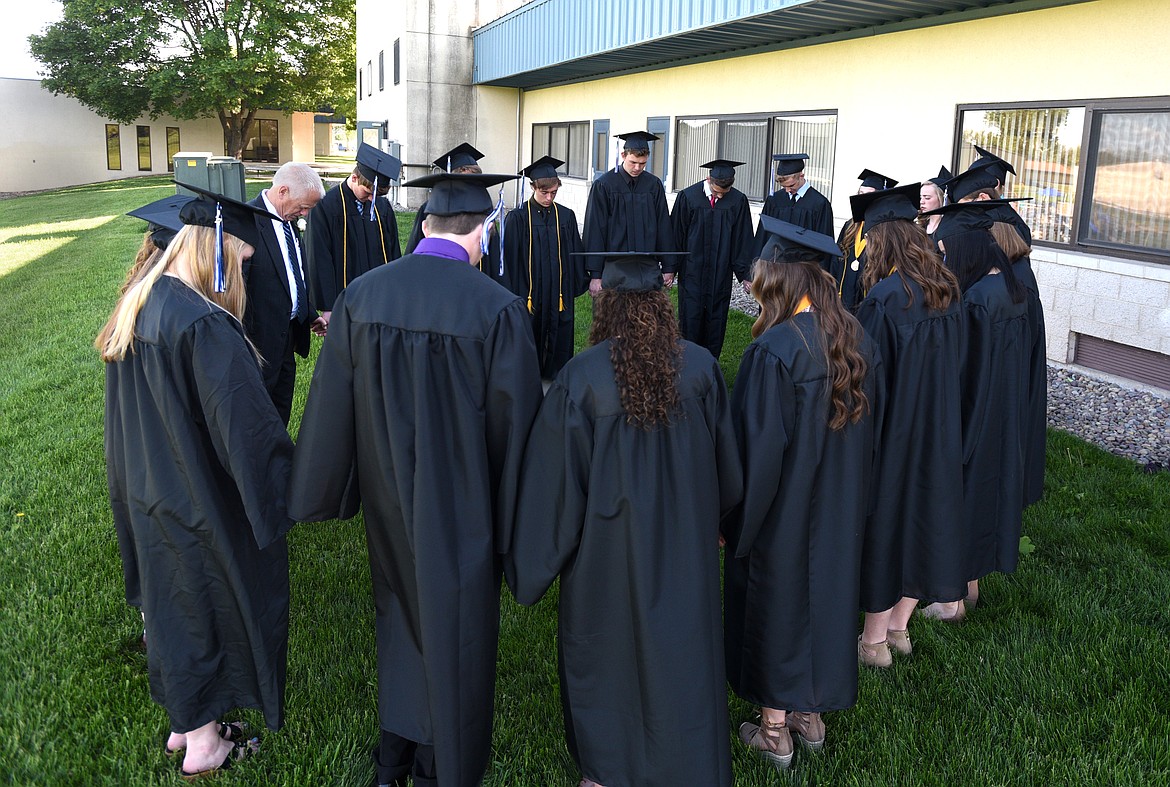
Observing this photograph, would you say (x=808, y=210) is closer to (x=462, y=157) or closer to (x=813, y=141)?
(x=462, y=157)

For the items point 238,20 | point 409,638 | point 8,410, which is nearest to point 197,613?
A: point 409,638

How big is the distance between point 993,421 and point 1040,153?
5.30m

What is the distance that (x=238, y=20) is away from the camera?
38094 mm

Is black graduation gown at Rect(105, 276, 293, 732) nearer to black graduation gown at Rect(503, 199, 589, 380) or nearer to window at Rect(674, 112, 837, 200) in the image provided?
black graduation gown at Rect(503, 199, 589, 380)

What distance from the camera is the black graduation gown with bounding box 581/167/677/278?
785 centimetres

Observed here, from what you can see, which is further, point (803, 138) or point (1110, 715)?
point (803, 138)

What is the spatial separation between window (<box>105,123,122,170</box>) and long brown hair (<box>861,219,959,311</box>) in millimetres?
47609

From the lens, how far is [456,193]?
2.89 metres

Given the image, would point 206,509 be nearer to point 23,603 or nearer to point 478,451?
point 478,451

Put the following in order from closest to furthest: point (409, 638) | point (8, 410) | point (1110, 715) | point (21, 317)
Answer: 1. point (409, 638)
2. point (1110, 715)
3. point (8, 410)
4. point (21, 317)

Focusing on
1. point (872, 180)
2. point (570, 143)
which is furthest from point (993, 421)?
point (570, 143)

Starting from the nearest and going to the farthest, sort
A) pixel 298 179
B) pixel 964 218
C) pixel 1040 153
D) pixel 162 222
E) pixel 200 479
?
pixel 200 479 < pixel 162 222 < pixel 964 218 < pixel 298 179 < pixel 1040 153

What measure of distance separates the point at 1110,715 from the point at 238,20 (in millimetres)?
41750

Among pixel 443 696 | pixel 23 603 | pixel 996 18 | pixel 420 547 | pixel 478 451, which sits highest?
pixel 996 18
